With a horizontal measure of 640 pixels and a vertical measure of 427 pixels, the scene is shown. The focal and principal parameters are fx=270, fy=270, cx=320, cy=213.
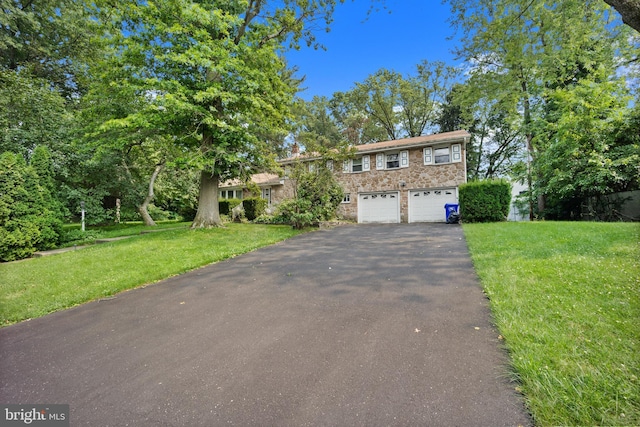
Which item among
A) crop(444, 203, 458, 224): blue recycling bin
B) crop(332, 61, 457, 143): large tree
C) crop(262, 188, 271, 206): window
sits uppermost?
crop(332, 61, 457, 143): large tree

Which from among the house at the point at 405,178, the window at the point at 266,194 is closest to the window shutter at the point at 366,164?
the house at the point at 405,178

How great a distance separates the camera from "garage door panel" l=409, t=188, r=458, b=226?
16.1 m

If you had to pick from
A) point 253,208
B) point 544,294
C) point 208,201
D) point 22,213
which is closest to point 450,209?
point 544,294

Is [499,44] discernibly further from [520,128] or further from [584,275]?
[520,128]

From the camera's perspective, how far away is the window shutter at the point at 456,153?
1602 centimetres

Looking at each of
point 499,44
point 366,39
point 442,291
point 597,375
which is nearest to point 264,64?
point 366,39

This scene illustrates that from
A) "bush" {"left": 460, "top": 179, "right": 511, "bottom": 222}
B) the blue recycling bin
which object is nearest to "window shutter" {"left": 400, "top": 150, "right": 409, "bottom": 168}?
the blue recycling bin

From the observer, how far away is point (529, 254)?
540 centimetres

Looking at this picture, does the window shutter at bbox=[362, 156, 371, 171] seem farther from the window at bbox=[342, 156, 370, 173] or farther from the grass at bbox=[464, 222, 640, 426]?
the grass at bbox=[464, 222, 640, 426]

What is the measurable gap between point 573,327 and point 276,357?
9.42 feet

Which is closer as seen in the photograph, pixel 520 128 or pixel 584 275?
pixel 584 275

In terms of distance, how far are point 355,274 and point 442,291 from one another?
5.37 ft

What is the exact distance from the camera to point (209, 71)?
32.1ft

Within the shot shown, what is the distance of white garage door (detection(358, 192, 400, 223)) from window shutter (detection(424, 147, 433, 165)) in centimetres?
270
